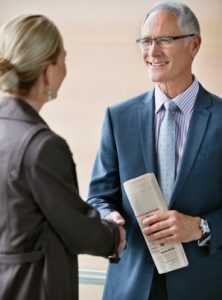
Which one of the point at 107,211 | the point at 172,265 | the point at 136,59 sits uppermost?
the point at 136,59

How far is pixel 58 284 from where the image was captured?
120cm

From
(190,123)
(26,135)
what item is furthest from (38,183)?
(190,123)

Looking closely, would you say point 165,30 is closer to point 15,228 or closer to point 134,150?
point 134,150

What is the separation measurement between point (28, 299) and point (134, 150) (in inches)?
24.6

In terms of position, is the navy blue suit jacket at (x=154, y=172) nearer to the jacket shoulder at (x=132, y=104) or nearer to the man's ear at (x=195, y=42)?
the jacket shoulder at (x=132, y=104)

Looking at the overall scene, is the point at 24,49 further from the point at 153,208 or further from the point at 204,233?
the point at 204,233

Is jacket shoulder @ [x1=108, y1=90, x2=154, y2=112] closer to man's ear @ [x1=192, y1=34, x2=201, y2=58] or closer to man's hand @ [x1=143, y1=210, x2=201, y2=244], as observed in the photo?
man's ear @ [x1=192, y1=34, x2=201, y2=58]

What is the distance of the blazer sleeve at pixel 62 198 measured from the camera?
111cm

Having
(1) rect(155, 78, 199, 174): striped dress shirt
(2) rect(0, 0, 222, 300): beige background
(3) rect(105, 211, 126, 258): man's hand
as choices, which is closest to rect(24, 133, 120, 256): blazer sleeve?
(3) rect(105, 211, 126, 258): man's hand

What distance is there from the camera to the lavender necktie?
61.7 inches

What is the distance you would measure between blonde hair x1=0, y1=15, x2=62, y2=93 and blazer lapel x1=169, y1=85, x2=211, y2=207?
57cm

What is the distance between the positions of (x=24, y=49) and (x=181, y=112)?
2.17 ft

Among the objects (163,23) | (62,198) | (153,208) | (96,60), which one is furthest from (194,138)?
(96,60)

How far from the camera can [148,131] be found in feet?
5.28
